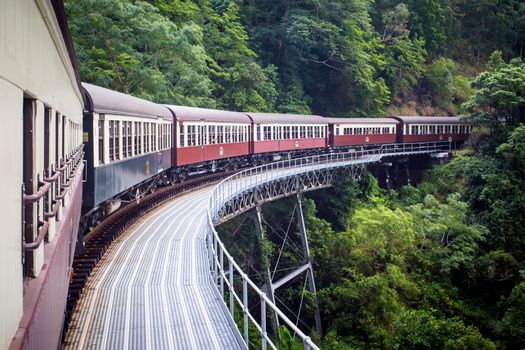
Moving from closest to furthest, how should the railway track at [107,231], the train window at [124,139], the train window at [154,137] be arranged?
the railway track at [107,231], the train window at [124,139], the train window at [154,137]

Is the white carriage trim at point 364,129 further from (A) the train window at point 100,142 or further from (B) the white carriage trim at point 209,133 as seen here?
(A) the train window at point 100,142

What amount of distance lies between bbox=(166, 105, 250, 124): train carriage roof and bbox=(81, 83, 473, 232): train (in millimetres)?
10

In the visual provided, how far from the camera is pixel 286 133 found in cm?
2981

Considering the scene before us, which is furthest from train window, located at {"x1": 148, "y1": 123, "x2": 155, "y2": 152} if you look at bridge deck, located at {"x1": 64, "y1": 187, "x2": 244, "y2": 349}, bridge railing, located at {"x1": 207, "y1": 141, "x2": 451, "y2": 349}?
bridge deck, located at {"x1": 64, "y1": 187, "x2": 244, "y2": 349}

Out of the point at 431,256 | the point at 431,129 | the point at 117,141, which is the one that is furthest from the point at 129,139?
the point at 431,129

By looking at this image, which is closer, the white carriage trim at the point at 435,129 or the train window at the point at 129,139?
the train window at the point at 129,139

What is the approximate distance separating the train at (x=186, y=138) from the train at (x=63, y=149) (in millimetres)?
39

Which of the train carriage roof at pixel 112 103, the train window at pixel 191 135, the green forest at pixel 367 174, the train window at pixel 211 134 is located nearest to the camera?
the train carriage roof at pixel 112 103

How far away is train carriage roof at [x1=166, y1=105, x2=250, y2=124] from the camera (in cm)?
2006

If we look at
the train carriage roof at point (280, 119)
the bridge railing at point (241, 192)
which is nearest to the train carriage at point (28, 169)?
the bridge railing at point (241, 192)

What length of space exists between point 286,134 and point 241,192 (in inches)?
483

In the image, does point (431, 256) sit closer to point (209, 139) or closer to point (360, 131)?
point (209, 139)

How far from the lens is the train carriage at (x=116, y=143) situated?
1023cm

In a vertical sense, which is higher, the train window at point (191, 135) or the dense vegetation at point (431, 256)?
the train window at point (191, 135)
